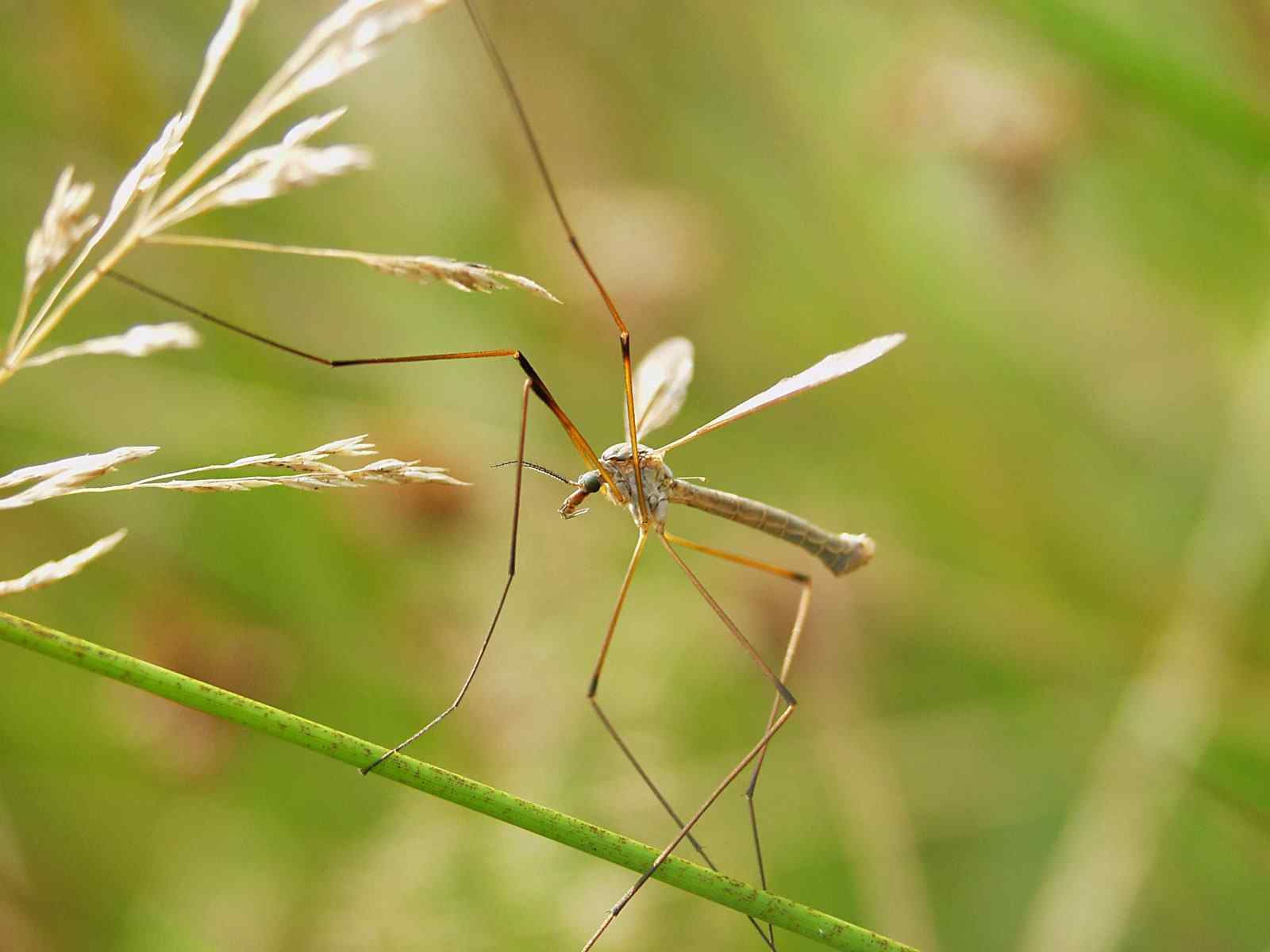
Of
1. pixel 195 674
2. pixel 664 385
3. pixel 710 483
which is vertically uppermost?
pixel 710 483

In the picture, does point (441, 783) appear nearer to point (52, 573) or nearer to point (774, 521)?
point (52, 573)

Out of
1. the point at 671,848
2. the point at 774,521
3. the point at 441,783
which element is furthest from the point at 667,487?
the point at 441,783

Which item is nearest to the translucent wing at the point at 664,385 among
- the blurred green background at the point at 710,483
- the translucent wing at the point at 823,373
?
the translucent wing at the point at 823,373

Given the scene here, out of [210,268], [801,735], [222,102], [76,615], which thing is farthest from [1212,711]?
[222,102]

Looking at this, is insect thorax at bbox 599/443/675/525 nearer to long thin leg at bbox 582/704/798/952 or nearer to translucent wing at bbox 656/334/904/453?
translucent wing at bbox 656/334/904/453

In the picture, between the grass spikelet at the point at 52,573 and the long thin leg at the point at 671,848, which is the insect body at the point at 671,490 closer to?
the long thin leg at the point at 671,848
